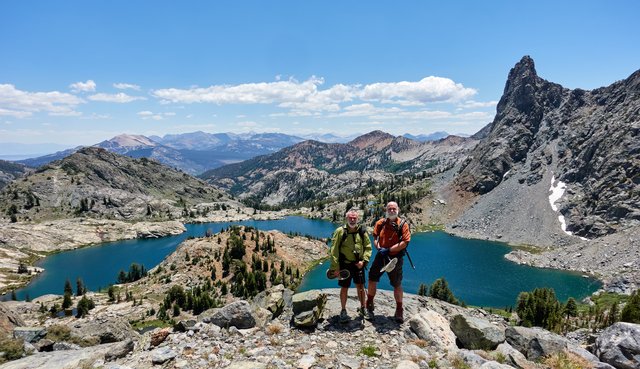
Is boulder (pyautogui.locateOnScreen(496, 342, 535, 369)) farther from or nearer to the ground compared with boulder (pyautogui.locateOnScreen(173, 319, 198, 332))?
nearer to the ground

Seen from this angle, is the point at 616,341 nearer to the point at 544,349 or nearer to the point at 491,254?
the point at 544,349

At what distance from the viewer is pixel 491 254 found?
468ft

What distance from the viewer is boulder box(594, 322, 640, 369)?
13789mm

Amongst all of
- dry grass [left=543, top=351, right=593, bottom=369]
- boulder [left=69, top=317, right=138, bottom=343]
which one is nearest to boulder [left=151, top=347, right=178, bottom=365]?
boulder [left=69, top=317, right=138, bottom=343]

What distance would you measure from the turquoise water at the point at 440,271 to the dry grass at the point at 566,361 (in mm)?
87883

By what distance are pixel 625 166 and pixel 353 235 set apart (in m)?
177

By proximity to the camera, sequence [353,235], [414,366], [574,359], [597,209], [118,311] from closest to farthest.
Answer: [414,366], [574,359], [353,235], [118,311], [597,209]

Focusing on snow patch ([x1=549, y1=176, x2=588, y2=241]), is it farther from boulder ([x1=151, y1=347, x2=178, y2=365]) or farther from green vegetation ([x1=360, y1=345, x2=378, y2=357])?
boulder ([x1=151, y1=347, x2=178, y2=365])

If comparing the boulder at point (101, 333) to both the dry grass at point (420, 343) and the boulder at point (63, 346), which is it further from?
the dry grass at point (420, 343)

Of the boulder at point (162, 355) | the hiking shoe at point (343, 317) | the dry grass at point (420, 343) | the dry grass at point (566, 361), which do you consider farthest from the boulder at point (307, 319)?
the dry grass at point (566, 361)

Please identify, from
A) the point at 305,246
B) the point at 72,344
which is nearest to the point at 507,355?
the point at 72,344

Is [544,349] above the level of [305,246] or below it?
above

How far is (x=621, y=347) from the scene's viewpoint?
14.2 meters

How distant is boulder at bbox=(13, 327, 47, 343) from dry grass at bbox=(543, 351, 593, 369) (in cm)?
2414
